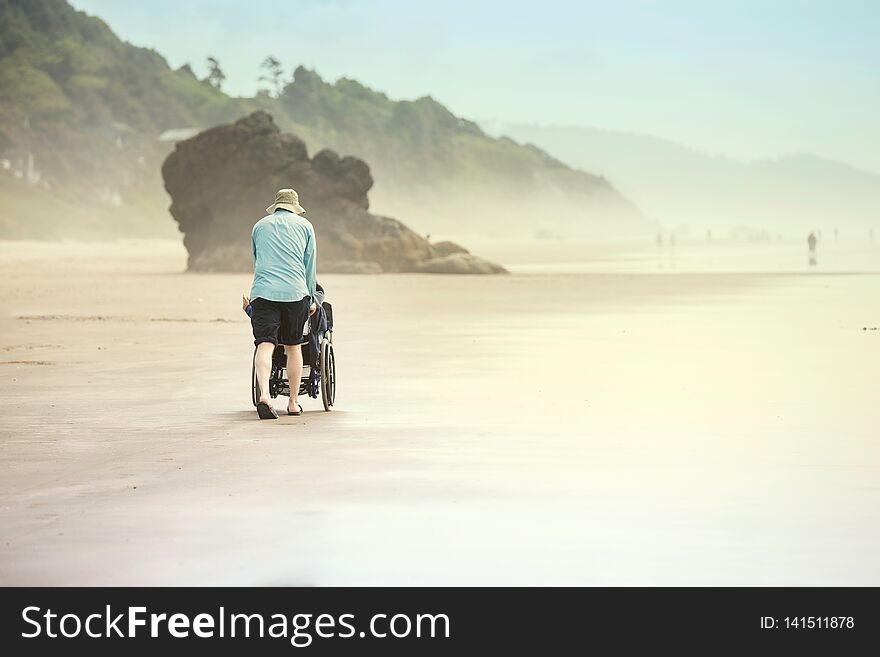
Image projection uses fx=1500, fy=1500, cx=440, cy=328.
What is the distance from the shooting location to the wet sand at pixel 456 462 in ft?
22.5

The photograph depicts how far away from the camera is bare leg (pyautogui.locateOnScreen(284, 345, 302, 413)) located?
1243cm

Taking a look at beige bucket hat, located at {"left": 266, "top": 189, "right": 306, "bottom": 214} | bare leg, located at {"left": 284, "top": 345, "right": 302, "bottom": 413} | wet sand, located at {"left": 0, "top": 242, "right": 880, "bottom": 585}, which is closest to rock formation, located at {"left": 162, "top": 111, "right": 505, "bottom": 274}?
wet sand, located at {"left": 0, "top": 242, "right": 880, "bottom": 585}

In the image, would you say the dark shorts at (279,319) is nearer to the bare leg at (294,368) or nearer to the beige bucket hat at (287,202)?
the bare leg at (294,368)

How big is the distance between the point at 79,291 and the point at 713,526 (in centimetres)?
3220

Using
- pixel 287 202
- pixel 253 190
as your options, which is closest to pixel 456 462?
pixel 287 202

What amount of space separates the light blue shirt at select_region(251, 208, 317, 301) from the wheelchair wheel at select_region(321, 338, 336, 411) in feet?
1.93

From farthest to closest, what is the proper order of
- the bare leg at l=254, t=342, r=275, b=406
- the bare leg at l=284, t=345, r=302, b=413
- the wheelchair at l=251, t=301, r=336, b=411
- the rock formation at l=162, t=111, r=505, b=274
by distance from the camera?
1. the rock formation at l=162, t=111, r=505, b=274
2. the wheelchair at l=251, t=301, r=336, b=411
3. the bare leg at l=284, t=345, r=302, b=413
4. the bare leg at l=254, t=342, r=275, b=406

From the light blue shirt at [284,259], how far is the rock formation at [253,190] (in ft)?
140

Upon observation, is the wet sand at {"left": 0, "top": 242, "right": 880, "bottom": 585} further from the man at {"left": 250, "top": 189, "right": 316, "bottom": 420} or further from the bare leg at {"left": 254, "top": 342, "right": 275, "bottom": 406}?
the man at {"left": 250, "top": 189, "right": 316, "bottom": 420}

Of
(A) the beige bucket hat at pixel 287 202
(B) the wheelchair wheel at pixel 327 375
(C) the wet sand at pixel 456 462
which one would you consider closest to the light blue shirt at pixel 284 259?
(A) the beige bucket hat at pixel 287 202

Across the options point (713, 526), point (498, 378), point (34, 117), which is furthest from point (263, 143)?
point (34, 117)

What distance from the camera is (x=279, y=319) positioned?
12.4 meters

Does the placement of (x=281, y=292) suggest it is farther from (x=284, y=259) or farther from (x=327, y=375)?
(x=327, y=375)

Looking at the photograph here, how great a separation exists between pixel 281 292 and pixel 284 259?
0.27 metres
